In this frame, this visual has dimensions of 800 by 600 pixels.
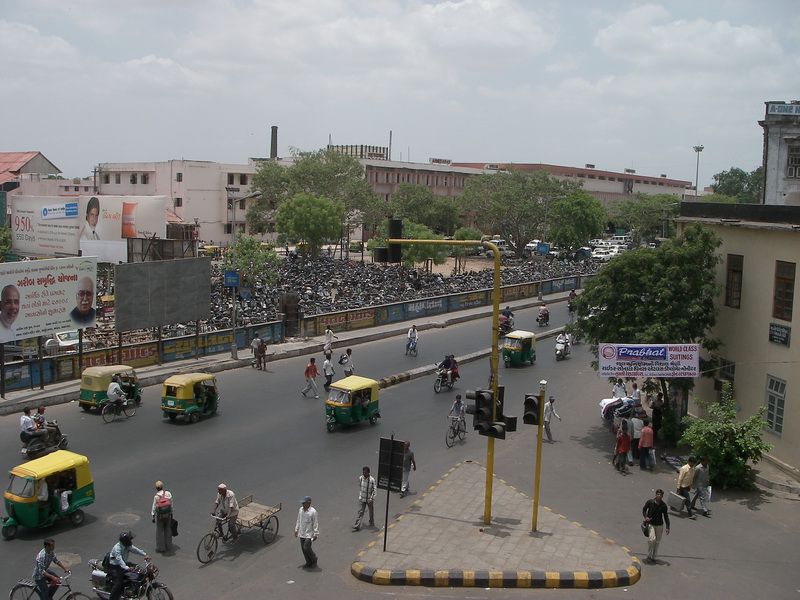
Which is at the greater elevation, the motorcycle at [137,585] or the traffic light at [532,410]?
the traffic light at [532,410]

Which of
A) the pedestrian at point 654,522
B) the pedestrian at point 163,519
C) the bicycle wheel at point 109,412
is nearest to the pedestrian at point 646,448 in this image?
the pedestrian at point 654,522

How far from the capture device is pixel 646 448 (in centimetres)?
1917

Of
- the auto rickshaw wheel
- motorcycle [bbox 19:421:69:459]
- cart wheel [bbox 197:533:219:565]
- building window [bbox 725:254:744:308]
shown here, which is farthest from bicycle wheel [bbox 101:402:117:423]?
building window [bbox 725:254:744:308]

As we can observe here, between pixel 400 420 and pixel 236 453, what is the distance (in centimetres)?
541

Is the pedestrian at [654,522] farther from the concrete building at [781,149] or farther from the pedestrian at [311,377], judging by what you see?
the concrete building at [781,149]

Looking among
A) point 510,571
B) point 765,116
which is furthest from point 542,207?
point 510,571

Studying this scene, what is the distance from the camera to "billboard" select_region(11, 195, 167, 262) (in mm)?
47906

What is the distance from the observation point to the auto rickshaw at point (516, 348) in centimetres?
3108

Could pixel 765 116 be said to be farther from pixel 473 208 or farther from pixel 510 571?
pixel 473 208

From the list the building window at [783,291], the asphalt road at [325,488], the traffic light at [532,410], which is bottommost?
the asphalt road at [325,488]

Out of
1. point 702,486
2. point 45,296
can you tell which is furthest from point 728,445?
point 45,296

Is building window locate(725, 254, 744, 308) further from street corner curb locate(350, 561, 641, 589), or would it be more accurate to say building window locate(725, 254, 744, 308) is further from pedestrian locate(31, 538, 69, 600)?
pedestrian locate(31, 538, 69, 600)

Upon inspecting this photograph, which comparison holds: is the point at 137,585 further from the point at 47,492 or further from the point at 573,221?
the point at 573,221

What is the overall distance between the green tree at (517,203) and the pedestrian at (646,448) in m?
59.1
